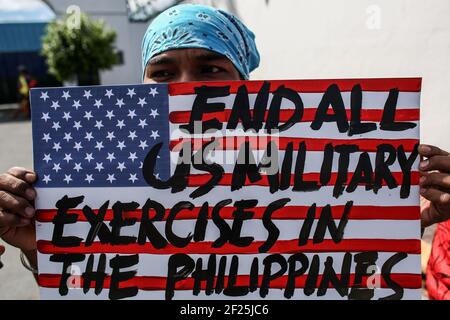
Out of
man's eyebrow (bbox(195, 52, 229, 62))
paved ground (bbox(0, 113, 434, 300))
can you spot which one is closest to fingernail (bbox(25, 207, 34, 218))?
man's eyebrow (bbox(195, 52, 229, 62))

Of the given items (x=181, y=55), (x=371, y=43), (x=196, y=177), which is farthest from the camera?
(x=371, y=43)

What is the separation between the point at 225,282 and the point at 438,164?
2.31 ft

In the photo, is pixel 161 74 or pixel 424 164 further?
pixel 161 74

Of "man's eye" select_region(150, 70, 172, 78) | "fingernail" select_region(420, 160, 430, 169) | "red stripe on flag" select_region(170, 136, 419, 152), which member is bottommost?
"fingernail" select_region(420, 160, 430, 169)

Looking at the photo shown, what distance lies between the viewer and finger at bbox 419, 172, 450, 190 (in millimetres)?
1135

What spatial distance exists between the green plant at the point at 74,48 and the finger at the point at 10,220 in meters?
16.0

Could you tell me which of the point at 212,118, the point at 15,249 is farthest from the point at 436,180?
the point at 15,249

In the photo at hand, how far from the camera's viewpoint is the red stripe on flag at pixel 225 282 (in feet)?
3.97

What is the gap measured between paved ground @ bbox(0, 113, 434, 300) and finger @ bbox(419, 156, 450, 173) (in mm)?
2649

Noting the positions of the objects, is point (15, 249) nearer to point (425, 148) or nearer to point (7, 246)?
point (7, 246)

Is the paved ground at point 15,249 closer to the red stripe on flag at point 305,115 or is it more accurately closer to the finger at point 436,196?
the red stripe on flag at point 305,115

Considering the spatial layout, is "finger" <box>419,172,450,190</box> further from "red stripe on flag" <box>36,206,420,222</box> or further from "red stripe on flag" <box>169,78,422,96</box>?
"red stripe on flag" <box>169,78,422,96</box>

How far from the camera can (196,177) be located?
124 centimetres

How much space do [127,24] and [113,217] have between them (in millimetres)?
20705
